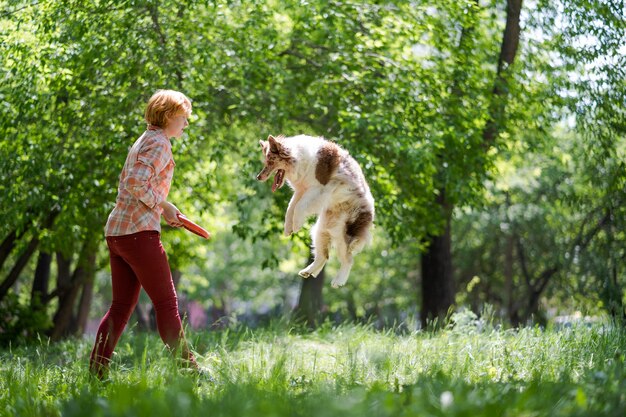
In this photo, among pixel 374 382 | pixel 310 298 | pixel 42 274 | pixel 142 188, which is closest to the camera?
pixel 374 382

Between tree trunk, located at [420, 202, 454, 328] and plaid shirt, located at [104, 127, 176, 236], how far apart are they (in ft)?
26.5

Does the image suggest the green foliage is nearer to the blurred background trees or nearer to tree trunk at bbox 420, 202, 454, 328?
the blurred background trees

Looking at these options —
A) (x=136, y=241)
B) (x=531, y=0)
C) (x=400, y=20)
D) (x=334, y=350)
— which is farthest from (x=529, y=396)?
(x=531, y=0)

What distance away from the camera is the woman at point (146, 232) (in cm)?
484

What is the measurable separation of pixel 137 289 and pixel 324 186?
1499 millimetres

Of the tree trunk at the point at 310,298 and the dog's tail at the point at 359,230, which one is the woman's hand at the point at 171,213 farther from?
the tree trunk at the point at 310,298

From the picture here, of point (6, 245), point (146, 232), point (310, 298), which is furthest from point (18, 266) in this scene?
point (146, 232)

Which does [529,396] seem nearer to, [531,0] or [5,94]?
[5,94]

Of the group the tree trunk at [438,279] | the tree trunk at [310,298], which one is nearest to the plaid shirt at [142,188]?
Result: the tree trunk at [310,298]

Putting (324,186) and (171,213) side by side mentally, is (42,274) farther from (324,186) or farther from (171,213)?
(324,186)

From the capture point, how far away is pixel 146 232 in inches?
192

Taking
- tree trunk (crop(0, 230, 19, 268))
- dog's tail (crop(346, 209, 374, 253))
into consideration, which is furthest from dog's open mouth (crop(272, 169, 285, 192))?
tree trunk (crop(0, 230, 19, 268))

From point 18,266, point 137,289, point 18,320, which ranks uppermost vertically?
point 137,289

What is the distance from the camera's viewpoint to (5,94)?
8891 millimetres
